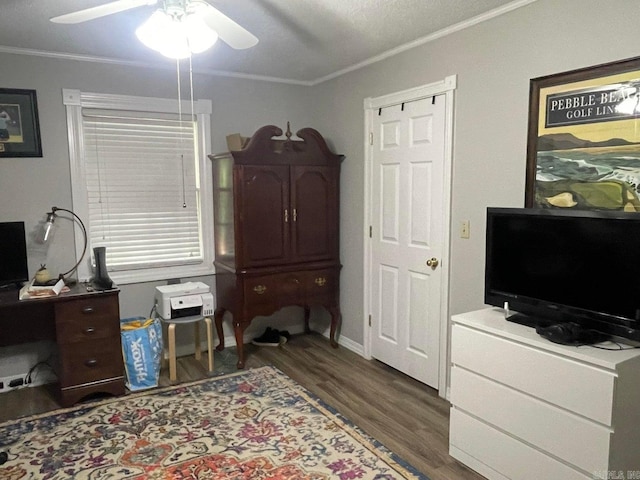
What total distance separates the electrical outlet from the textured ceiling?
1194 mm

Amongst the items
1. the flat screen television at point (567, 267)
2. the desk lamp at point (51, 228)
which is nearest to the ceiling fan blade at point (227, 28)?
the flat screen television at point (567, 267)

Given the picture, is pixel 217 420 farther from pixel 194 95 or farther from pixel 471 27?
pixel 471 27

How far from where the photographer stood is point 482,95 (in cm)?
277

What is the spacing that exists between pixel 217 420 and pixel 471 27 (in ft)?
9.19

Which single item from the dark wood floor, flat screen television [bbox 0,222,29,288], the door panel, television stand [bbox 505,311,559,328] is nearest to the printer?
the dark wood floor

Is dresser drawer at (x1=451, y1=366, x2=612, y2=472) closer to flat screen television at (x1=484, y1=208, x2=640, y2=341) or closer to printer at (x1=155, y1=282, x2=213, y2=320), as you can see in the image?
flat screen television at (x1=484, y1=208, x2=640, y2=341)

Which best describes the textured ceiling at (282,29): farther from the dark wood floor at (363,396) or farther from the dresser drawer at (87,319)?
the dark wood floor at (363,396)

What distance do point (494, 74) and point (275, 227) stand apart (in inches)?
75.6

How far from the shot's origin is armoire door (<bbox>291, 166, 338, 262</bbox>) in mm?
3838

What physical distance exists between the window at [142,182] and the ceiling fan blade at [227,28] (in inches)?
68.5

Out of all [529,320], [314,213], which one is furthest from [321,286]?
[529,320]

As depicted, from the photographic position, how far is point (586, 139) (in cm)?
224

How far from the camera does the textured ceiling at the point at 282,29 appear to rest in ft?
8.19

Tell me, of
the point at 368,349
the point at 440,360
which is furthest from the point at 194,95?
the point at 440,360
